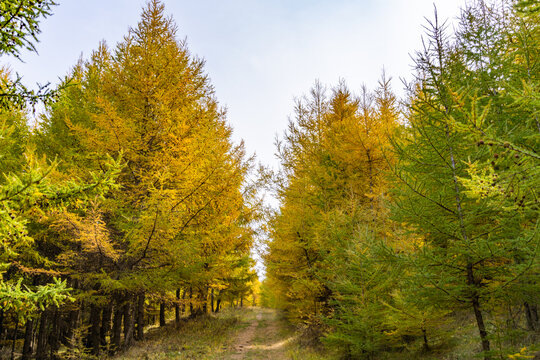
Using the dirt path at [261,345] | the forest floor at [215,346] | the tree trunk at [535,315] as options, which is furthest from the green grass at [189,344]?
the tree trunk at [535,315]

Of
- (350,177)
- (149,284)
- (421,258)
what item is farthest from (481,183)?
(350,177)

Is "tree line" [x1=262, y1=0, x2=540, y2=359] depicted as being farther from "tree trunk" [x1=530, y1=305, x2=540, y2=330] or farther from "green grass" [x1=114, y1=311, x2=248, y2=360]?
"green grass" [x1=114, y1=311, x2=248, y2=360]

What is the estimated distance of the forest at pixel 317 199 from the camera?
12.2 ft

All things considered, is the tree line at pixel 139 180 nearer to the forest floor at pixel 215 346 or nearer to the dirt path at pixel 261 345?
the forest floor at pixel 215 346

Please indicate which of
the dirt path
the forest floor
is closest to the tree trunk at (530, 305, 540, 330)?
the forest floor

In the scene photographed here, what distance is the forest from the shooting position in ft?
12.2

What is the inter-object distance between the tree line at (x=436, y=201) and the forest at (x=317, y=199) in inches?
2.1

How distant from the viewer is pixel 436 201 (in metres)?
4.72

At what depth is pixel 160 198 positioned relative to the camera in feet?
23.6

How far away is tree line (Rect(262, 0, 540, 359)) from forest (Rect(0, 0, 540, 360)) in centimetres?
5

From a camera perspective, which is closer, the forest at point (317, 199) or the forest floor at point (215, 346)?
the forest at point (317, 199)

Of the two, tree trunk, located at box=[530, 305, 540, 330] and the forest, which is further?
tree trunk, located at box=[530, 305, 540, 330]

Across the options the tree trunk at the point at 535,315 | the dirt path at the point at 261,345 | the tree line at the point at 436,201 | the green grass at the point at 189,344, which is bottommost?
the dirt path at the point at 261,345

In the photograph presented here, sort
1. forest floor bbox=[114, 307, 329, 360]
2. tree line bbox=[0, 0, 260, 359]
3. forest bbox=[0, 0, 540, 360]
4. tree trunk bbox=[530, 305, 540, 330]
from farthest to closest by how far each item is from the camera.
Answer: forest floor bbox=[114, 307, 329, 360], tree line bbox=[0, 0, 260, 359], tree trunk bbox=[530, 305, 540, 330], forest bbox=[0, 0, 540, 360]
